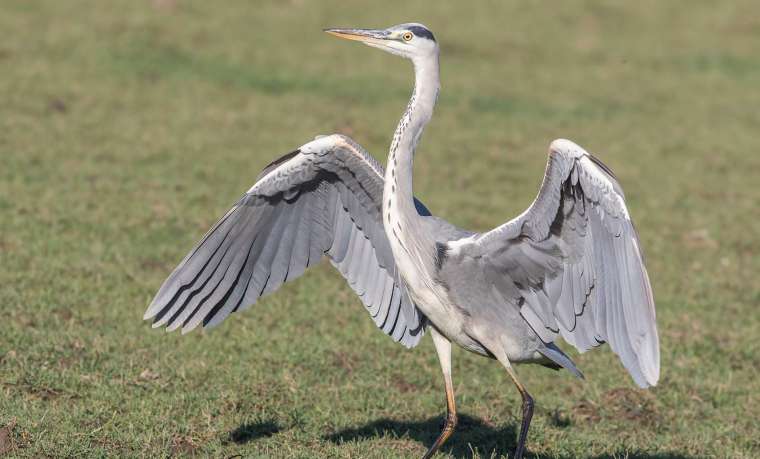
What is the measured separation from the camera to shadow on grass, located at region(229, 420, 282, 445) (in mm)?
5688

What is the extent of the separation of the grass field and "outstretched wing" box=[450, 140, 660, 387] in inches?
35.8

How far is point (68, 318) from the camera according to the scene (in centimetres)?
703

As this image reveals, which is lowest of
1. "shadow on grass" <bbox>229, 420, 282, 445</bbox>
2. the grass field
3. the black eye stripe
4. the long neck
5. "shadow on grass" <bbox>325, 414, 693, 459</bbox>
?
"shadow on grass" <bbox>325, 414, 693, 459</bbox>

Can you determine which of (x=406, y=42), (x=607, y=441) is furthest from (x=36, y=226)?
(x=607, y=441)

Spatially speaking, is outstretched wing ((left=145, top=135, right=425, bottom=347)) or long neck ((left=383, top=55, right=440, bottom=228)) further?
outstretched wing ((left=145, top=135, right=425, bottom=347))

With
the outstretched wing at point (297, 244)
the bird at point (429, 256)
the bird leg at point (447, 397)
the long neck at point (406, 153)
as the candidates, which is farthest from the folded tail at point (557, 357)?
the long neck at point (406, 153)

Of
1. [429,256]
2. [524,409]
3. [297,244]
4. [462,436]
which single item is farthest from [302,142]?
[524,409]

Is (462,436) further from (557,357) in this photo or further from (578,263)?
(578,263)

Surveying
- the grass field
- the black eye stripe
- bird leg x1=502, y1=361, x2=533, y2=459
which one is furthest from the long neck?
the grass field

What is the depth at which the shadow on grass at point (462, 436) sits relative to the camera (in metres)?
5.81

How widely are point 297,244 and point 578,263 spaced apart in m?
1.55

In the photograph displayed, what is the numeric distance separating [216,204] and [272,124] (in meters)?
2.59

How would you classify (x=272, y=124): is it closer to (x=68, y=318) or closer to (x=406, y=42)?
(x=68, y=318)

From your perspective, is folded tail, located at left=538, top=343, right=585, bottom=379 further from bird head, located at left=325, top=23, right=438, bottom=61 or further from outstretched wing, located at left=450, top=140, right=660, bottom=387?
bird head, located at left=325, top=23, right=438, bottom=61
